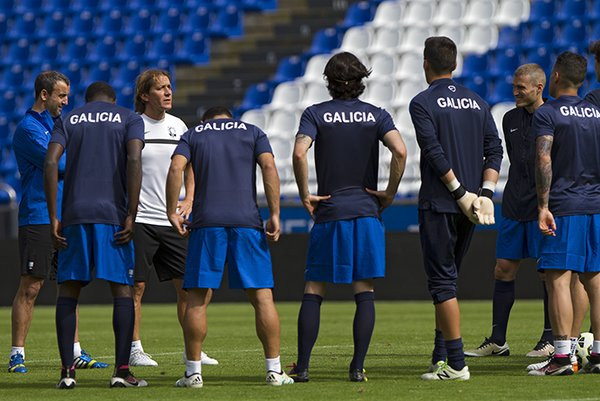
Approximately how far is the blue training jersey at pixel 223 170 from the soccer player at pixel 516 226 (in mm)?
2793

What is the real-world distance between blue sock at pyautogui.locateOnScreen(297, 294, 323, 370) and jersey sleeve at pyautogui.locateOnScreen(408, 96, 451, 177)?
114cm

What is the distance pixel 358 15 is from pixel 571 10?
168 inches

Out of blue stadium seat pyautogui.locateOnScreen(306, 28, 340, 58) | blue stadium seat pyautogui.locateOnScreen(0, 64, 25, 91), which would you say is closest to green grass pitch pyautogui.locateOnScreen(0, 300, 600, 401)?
blue stadium seat pyautogui.locateOnScreen(306, 28, 340, 58)

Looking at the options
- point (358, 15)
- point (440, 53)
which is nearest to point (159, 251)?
point (440, 53)

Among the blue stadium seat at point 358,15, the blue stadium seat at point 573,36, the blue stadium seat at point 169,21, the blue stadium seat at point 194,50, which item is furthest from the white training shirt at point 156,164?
the blue stadium seat at point 169,21

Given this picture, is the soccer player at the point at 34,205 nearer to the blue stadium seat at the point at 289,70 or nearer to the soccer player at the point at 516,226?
the soccer player at the point at 516,226

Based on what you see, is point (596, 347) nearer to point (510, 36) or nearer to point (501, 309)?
point (501, 309)

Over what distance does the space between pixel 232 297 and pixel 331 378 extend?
1100 cm

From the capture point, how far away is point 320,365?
9617mm

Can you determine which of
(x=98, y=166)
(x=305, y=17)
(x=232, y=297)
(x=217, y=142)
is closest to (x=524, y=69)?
(x=217, y=142)

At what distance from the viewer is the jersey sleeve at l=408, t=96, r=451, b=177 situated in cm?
818

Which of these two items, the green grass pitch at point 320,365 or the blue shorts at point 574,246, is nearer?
the green grass pitch at point 320,365

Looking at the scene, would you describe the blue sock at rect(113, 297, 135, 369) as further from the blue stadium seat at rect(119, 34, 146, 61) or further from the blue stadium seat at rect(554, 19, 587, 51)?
the blue stadium seat at rect(119, 34, 146, 61)

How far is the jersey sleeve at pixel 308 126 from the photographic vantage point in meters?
8.19
